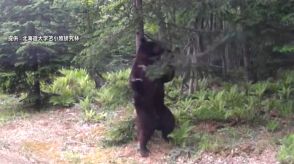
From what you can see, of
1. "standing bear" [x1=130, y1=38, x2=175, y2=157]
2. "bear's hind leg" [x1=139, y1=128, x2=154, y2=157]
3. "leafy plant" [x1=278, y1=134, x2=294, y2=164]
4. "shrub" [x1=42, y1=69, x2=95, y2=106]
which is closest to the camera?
"leafy plant" [x1=278, y1=134, x2=294, y2=164]

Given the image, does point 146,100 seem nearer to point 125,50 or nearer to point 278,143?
point 278,143

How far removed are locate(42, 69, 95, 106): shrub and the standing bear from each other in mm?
4227

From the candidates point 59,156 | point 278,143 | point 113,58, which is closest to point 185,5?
point 278,143

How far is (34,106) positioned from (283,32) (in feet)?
22.2

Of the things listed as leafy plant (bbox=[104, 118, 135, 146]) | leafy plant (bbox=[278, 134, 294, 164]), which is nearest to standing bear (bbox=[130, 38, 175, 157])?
leafy plant (bbox=[104, 118, 135, 146])

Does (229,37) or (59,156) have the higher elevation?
(229,37)

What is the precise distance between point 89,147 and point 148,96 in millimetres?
1665

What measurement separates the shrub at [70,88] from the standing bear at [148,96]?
423 cm

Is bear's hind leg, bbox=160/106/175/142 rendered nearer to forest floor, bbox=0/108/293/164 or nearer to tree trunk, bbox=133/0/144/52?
forest floor, bbox=0/108/293/164

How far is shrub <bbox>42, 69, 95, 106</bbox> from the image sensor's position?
1170cm

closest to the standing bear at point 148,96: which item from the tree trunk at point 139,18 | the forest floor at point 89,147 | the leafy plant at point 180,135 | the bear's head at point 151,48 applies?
the bear's head at point 151,48

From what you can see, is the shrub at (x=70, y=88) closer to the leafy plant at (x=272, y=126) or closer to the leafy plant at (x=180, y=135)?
the leafy plant at (x=180, y=135)

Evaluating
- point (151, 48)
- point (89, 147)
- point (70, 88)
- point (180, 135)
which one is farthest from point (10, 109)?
point (151, 48)

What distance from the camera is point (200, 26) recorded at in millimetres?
10359
